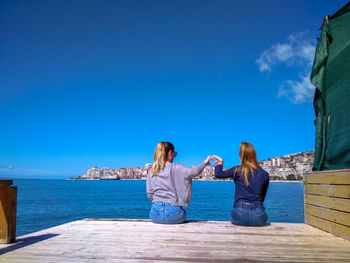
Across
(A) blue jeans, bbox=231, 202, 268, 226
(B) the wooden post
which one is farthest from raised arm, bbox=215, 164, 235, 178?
(B) the wooden post

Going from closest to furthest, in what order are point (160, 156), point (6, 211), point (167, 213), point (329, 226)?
point (6, 211)
point (329, 226)
point (167, 213)
point (160, 156)

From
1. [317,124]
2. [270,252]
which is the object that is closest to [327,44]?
[317,124]

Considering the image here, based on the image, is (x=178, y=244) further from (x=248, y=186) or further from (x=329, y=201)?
(x=329, y=201)

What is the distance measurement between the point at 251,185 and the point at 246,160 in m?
0.40

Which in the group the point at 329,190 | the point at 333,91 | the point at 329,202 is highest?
the point at 333,91

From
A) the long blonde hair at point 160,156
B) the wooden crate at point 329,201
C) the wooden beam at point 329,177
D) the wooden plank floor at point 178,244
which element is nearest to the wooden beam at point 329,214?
the wooden crate at point 329,201

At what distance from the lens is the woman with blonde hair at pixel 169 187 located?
195 inches

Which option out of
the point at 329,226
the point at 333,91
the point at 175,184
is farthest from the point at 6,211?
the point at 333,91

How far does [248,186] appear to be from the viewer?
15.9ft

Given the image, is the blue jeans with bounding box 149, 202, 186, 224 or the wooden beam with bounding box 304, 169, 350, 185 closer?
the wooden beam with bounding box 304, 169, 350, 185

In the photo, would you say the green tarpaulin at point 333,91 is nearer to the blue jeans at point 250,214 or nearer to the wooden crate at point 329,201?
the wooden crate at point 329,201

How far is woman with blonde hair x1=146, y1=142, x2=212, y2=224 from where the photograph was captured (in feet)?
16.3

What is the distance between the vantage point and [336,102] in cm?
476

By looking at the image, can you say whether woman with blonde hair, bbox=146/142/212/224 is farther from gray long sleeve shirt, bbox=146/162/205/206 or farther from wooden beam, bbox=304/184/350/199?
wooden beam, bbox=304/184/350/199
